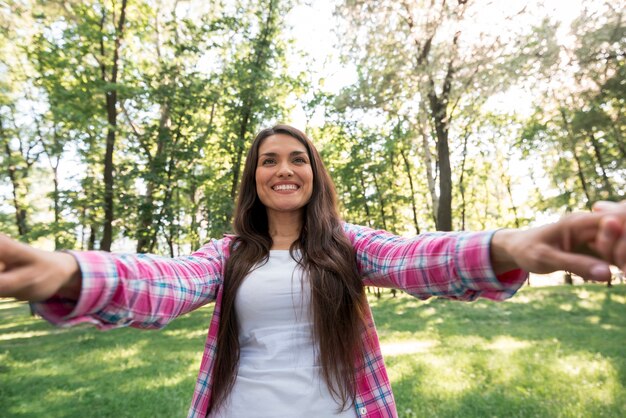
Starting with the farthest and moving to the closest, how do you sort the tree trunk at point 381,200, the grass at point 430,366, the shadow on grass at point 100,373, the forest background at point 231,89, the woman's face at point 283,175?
the tree trunk at point 381,200, the forest background at point 231,89, the shadow on grass at point 100,373, the grass at point 430,366, the woman's face at point 283,175

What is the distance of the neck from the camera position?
2117 millimetres

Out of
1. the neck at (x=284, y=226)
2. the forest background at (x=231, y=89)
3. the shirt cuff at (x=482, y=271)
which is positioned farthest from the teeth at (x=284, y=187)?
the forest background at (x=231, y=89)

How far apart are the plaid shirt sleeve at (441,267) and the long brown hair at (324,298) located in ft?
0.44

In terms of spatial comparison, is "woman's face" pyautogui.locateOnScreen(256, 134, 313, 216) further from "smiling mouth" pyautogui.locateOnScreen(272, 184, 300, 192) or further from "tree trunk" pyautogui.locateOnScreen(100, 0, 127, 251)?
"tree trunk" pyautogui.locateOnScreen(100, 0, 127, 251)

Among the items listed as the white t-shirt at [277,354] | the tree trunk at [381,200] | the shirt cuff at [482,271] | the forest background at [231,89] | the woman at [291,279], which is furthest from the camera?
the tree trunk at [381,200]

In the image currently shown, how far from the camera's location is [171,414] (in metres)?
5.32

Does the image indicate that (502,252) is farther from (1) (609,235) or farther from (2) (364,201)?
(2) (364,201)

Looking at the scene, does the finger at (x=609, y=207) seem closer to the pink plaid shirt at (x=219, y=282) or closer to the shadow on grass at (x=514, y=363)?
the pink plaid shirt at (x=219, y=282)

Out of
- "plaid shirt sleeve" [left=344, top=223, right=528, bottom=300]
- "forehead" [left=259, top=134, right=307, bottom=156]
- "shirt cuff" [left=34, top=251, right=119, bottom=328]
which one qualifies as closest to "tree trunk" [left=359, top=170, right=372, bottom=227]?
"forehead" [left=259, top=134, right=307, bottom=156]

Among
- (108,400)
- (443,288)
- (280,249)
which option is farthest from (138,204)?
(443,288)

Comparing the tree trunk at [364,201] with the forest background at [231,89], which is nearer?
the forest background at [231,89]

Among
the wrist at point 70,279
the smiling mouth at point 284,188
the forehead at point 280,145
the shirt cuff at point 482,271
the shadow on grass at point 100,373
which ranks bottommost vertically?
the shadow on grass at point 100,373

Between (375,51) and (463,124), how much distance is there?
12.3 metres

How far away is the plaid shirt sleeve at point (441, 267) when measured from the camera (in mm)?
1278
